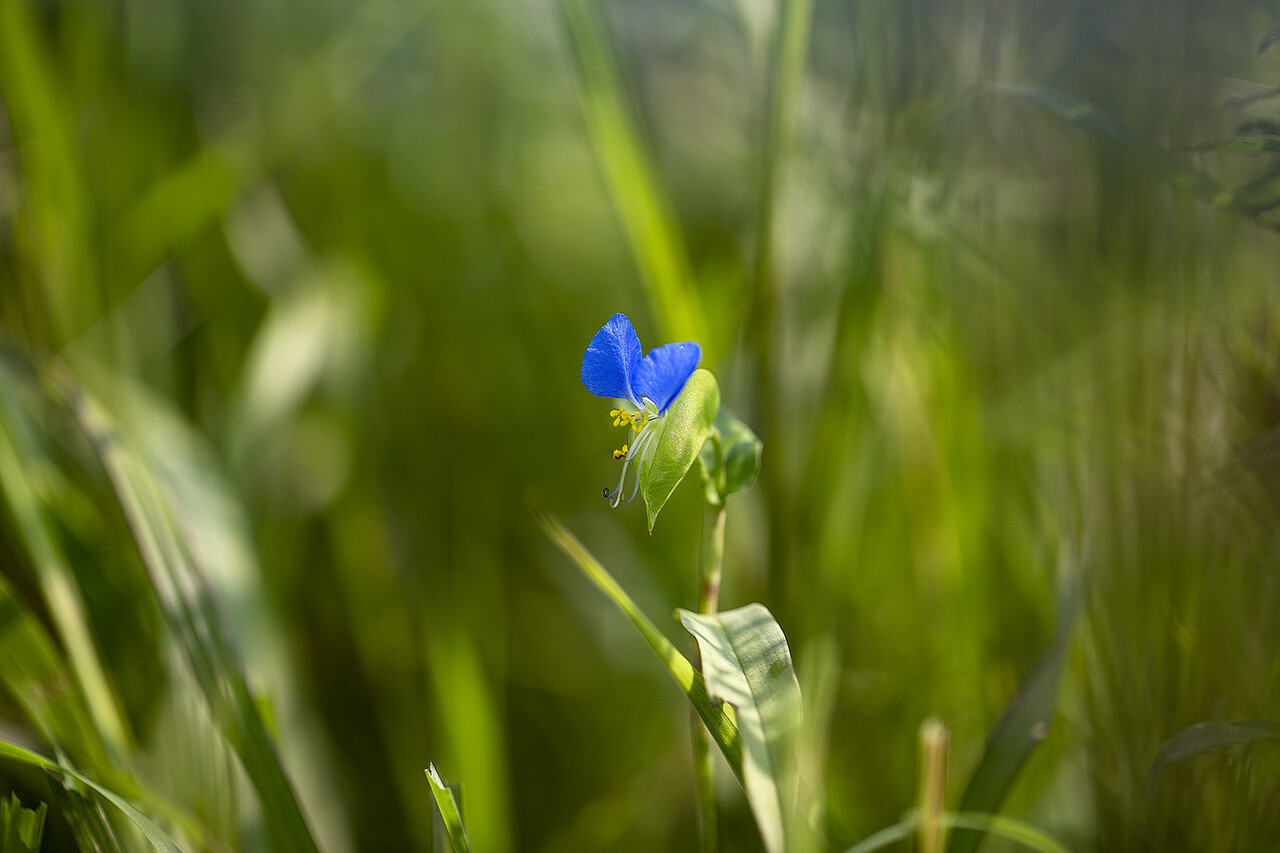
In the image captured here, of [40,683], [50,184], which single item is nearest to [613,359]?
[40,683]

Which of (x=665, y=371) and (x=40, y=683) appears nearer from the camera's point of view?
(x=665, y=371)

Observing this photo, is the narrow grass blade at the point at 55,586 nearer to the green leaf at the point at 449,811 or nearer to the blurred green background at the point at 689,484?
the blurred green background at the point at 689,484

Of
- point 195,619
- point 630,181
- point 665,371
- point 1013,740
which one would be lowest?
point 1013,740

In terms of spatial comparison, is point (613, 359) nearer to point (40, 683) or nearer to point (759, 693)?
point (759, 693)

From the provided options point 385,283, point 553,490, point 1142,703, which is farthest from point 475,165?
point 1142,703

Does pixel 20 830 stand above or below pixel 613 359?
below

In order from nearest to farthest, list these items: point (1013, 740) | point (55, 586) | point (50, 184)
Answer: point (1013, 740) → point (55, 586) → point (50, 184)

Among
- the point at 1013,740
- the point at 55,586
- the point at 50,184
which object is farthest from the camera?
the point at 50,184
